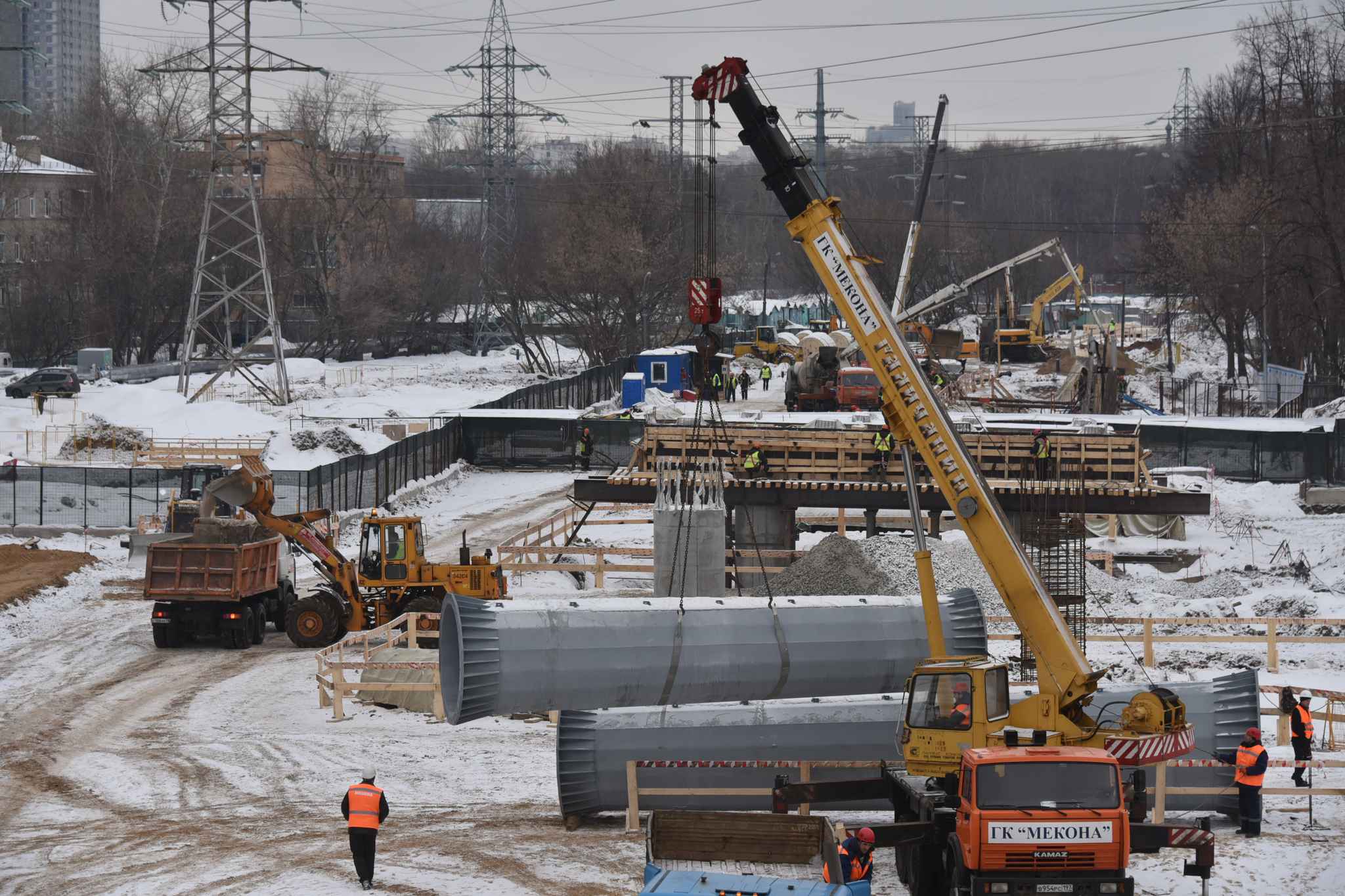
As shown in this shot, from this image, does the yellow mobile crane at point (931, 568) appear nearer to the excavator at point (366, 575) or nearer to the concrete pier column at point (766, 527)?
the excavator at point (366, 575)

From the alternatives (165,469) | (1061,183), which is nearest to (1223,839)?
(165,469)

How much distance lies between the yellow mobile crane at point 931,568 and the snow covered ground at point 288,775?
4.34ft

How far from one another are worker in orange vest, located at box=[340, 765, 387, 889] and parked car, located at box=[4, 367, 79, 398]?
47.0 metres

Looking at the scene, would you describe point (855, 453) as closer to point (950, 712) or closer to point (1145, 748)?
point (1145, 748)

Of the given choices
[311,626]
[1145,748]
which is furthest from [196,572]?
[1145,748]

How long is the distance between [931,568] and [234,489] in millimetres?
14296

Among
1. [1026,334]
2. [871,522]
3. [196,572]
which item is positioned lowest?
[196,572]

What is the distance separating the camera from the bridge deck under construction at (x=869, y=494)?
32750mm

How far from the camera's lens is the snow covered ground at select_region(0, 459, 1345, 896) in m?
14.2

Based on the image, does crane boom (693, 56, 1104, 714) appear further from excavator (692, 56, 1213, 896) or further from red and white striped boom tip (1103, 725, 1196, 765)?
red and white striped boom tip (1103, 725, 1196, 765)

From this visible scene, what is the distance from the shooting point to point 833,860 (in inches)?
438

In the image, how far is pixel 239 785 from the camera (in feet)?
59.3

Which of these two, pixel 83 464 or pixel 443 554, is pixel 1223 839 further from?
pixel 83 464

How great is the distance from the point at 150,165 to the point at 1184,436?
209 feet
